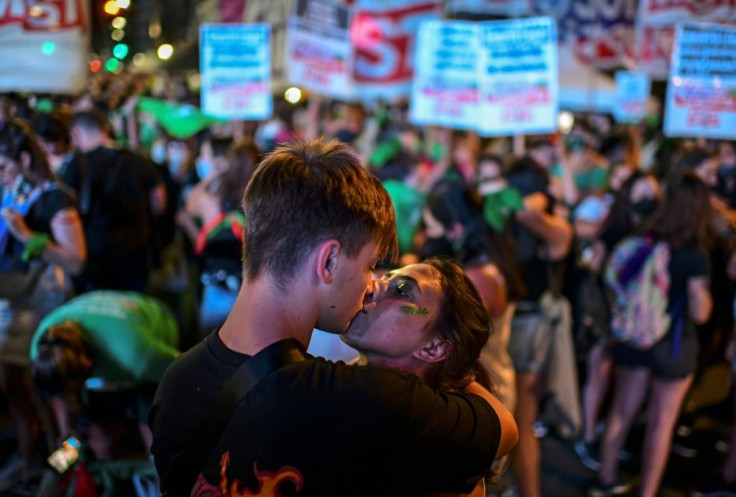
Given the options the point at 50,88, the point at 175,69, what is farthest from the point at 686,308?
the point at 175,69

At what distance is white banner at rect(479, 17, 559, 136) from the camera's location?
6508 mm

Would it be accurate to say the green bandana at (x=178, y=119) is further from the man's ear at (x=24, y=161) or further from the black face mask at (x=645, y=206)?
the black face mask at (x=645, y=206)

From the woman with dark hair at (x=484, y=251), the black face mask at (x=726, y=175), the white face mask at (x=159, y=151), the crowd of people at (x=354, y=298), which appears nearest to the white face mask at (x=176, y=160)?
the crowd of people at (x=354, y=298)

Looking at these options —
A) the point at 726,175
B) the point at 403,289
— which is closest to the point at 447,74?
the point at 726,175

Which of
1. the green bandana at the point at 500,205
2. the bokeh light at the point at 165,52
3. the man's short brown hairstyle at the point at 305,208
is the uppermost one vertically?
the bokeh light at the point at 165,52

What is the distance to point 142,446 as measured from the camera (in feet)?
11.5

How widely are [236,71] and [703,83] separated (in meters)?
4.58

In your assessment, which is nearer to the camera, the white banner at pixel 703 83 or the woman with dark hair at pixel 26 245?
the woman with dark hair at pixel 26 245

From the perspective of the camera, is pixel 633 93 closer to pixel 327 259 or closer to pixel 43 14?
pixel 43 14

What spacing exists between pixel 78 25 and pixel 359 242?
5440 mm

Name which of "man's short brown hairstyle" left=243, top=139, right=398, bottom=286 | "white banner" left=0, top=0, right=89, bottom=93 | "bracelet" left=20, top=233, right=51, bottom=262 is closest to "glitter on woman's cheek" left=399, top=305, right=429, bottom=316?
"man's short brown hairstyle" left=243, top=139, right=398, bottom=286

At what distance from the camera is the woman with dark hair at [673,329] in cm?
431

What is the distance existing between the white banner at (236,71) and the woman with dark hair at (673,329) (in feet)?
15.4

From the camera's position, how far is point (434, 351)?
183 cm
